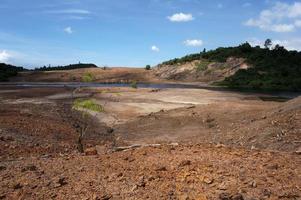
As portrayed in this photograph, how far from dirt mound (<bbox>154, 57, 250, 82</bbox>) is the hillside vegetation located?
2.48ft

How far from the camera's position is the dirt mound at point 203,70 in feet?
239

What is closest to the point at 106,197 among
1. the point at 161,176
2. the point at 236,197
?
the point at 161,176

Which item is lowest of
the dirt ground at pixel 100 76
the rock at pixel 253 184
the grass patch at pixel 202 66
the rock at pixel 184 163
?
the dirt ground at pixel 100 76

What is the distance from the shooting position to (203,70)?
75875 millimetres

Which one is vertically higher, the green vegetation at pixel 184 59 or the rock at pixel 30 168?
the green vegetation at pixel 184 59

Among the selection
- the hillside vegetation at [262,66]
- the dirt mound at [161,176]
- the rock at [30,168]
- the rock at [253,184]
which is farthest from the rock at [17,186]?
the hillside vegetation at [262,66]

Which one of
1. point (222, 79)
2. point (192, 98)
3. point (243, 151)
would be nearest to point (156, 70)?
point (222, 79)

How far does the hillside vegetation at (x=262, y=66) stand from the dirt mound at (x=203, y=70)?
0.76 metres

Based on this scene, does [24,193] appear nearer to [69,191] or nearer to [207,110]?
[69,191]

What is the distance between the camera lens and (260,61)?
235 feet

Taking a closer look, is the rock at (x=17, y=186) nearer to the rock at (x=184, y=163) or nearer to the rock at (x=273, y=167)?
the rock at (x=184, y=163)

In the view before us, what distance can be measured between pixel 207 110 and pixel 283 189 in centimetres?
1699

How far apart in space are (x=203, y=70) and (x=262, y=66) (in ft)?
33.2

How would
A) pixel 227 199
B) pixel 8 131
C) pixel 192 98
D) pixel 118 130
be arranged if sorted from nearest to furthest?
pixel 227 199 → pixel 8 131 → pixel 118 130 → pixel 192 98
